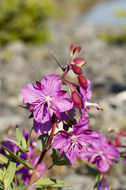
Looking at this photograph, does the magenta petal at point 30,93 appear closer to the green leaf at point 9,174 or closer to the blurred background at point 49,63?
the blurred background at point 49,63

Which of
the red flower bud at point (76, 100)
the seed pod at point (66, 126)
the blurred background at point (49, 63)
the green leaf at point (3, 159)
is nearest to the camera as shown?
the red flower bud at point (76, 100)

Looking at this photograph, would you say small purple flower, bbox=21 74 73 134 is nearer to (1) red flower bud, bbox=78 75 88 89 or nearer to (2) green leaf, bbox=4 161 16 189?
(1) red flower bud, bbox=78 75 88 89

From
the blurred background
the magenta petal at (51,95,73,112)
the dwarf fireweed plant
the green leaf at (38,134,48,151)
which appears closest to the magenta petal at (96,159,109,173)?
the blurred background

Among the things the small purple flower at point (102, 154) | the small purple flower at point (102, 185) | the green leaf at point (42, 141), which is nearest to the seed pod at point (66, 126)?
the green leaf at point (42, 141)

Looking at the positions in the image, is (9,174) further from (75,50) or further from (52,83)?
(75,50)

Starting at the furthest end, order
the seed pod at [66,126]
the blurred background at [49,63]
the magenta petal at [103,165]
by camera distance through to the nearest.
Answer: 1. the blurred background at [49,63]
2. the magenta petal at [103,165]
3. the seed pod at [66,126]

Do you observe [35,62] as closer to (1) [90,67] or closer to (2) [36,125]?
(1) [90,67]

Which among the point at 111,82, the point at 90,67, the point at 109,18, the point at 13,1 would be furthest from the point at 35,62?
the point at 109,18
